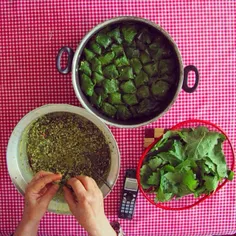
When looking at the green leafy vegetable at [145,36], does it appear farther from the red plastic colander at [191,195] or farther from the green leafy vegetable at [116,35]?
the red plastic colander at [191,195]

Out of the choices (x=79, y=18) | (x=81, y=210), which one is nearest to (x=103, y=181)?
(x=81, y=210)

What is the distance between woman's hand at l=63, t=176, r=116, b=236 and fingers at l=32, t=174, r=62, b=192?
0.04 metres

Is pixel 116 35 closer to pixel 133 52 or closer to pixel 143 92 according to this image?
pixel 133 52

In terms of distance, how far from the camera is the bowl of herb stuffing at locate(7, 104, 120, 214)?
121cm

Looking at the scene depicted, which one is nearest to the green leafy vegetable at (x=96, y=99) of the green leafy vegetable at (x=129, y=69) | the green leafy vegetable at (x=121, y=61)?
the green leafy vegetable at (x=129, y=69)

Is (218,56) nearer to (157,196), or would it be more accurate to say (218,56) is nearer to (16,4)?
(157,196)

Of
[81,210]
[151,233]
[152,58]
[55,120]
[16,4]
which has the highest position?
[16,4]

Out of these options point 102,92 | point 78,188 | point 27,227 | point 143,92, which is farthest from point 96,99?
point 27,227

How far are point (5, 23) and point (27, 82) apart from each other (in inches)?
7.1

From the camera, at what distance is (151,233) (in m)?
1.33

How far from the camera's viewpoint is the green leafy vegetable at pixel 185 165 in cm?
117

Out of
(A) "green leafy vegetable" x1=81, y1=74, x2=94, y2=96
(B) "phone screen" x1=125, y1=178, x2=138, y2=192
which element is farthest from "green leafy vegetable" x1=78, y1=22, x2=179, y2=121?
(B) "phone screen" x1=125, y1=178, x2=138, y2=192

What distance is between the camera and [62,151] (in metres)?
1.25

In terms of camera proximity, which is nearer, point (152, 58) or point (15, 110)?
point (152, 58)
